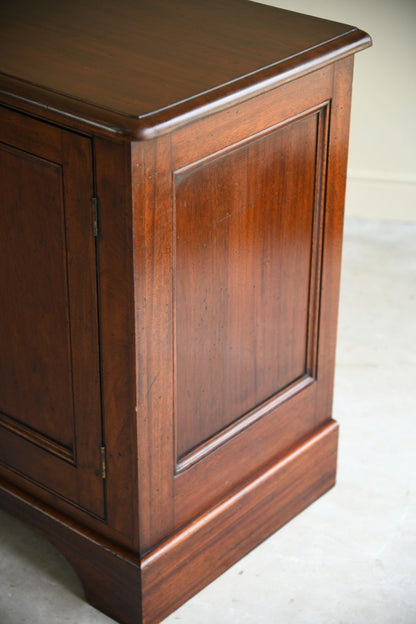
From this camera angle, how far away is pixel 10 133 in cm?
158

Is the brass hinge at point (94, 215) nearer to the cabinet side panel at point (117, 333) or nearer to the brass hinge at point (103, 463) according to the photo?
the cabinet side panel at point (117, 333)

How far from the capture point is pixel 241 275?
5.82ft

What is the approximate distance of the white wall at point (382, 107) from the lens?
10.2 feet

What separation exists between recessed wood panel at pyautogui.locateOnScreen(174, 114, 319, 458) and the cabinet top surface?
13 cm

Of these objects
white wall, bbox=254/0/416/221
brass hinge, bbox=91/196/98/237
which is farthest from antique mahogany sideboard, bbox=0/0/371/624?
white wall, bbox=254/0/416/221

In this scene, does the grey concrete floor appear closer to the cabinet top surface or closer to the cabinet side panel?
the cabinet side panel

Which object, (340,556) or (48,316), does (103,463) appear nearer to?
(48,316)

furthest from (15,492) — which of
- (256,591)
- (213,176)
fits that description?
(213,176)

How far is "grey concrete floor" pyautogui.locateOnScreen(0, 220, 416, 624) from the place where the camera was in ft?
6.13

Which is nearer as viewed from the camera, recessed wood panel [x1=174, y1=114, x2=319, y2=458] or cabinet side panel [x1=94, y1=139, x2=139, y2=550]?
cabinet side panel [x1=94, y1=139, x2=139, y2=550]

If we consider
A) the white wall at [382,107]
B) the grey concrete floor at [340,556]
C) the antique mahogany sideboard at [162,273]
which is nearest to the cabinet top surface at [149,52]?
the antique mahogany sideboard at [162,273]

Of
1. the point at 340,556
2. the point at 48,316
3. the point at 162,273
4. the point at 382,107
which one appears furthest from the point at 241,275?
the point at 382,107

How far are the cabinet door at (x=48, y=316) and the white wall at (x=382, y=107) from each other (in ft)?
6.10

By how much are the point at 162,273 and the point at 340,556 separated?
0.82m
